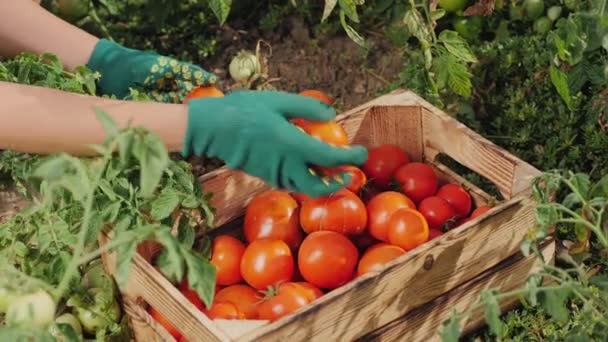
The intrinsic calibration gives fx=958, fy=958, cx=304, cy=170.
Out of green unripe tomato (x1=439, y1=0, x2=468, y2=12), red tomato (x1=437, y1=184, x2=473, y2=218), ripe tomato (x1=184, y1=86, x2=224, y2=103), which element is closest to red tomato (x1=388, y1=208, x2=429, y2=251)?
red tomato (x1=437, y1=184, x2=473, y2=218)

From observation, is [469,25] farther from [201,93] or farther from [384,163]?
[201,93]

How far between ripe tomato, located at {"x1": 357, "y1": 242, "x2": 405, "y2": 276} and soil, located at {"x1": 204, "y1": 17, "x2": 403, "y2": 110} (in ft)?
3.61

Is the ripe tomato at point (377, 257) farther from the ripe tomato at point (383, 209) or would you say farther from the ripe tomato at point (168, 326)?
the ripe tomato at point (168, 326)

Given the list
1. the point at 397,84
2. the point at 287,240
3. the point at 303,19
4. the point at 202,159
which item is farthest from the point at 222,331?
the point at 303,19

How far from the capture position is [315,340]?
2.11 m

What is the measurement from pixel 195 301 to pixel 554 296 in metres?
0.83

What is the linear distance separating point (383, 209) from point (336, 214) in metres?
0.13

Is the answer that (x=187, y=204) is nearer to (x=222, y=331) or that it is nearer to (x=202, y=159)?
(x=222, y=331)

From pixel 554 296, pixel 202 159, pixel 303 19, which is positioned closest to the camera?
pixel 554 296

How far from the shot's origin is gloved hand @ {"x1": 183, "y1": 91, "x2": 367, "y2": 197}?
2068mm

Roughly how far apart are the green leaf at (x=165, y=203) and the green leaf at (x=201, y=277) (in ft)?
1.10

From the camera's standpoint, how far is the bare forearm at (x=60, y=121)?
7.11ft

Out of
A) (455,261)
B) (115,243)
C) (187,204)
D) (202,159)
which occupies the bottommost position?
(202,159)

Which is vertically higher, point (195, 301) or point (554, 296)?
point (554, 296)
